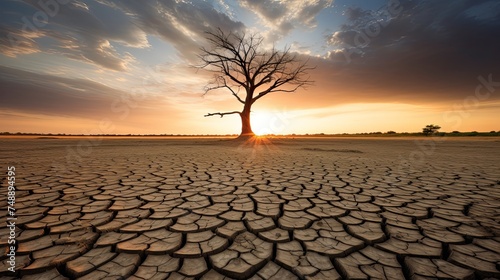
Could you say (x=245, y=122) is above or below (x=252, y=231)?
above

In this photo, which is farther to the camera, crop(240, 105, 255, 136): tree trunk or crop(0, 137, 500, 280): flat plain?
crop(240, 105, 255, 136): tree trunk

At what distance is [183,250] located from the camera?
4.40 ft

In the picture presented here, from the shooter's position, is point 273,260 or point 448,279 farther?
point 273,260

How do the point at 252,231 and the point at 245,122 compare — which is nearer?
the point at 252,231

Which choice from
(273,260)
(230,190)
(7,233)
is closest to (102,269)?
(273,260)

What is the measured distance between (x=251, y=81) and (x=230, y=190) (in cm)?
1336

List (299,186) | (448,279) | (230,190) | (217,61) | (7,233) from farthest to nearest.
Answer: (217,61), (299,186), (230,190), (7,233), (448,279)

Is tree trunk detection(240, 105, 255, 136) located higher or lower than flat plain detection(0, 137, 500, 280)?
higher

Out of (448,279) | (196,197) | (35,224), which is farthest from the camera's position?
(196,197)

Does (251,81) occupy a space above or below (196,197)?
above

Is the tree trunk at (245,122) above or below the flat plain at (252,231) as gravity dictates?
above

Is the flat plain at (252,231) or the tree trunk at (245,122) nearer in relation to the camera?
the flat plain at (252,231)

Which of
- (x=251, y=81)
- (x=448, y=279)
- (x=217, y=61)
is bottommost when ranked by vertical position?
(x=448, y=279)

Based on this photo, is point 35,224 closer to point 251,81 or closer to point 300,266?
point 300,266
